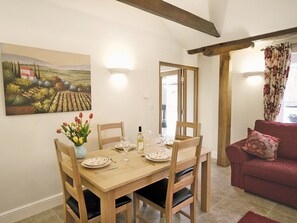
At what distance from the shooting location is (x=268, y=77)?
3664 mm

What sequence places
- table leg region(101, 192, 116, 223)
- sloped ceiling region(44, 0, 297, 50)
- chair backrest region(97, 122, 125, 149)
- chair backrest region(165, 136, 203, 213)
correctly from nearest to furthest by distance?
table leg region(101, 192, 116, 223)
chair backrest region(165, 136, 203, 213)
chair backrest region(97, 122, 125, 149)
sloped ceiling region(44, 0, 297, 50)

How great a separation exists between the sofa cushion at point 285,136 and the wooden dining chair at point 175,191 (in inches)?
73.6

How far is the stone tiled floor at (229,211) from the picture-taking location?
228cm

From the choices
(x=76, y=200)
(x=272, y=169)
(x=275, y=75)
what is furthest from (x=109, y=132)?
(x=275, y=75)

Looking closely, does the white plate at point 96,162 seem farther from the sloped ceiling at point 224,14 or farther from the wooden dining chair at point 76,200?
the sloped ceiling at point 224,14

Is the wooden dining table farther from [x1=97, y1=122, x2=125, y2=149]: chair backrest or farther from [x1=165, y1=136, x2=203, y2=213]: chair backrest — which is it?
[x1=97, y1=122, x2=125, y2=149]: chair backrest

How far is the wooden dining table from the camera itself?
1.48m

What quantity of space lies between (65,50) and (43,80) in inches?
19.4

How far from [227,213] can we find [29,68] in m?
2.92

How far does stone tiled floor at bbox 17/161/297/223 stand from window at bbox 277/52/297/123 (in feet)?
6.04

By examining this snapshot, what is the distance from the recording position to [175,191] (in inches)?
70.2

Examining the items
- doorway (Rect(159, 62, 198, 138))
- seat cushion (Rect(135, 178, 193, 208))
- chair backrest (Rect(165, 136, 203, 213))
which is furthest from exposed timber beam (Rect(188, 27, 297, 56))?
seat cushion (Rect(135, 178, 193, 208))

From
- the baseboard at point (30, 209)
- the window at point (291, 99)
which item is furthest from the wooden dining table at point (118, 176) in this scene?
the window at point (291, 99)

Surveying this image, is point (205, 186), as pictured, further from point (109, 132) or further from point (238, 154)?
point (109, 132)
